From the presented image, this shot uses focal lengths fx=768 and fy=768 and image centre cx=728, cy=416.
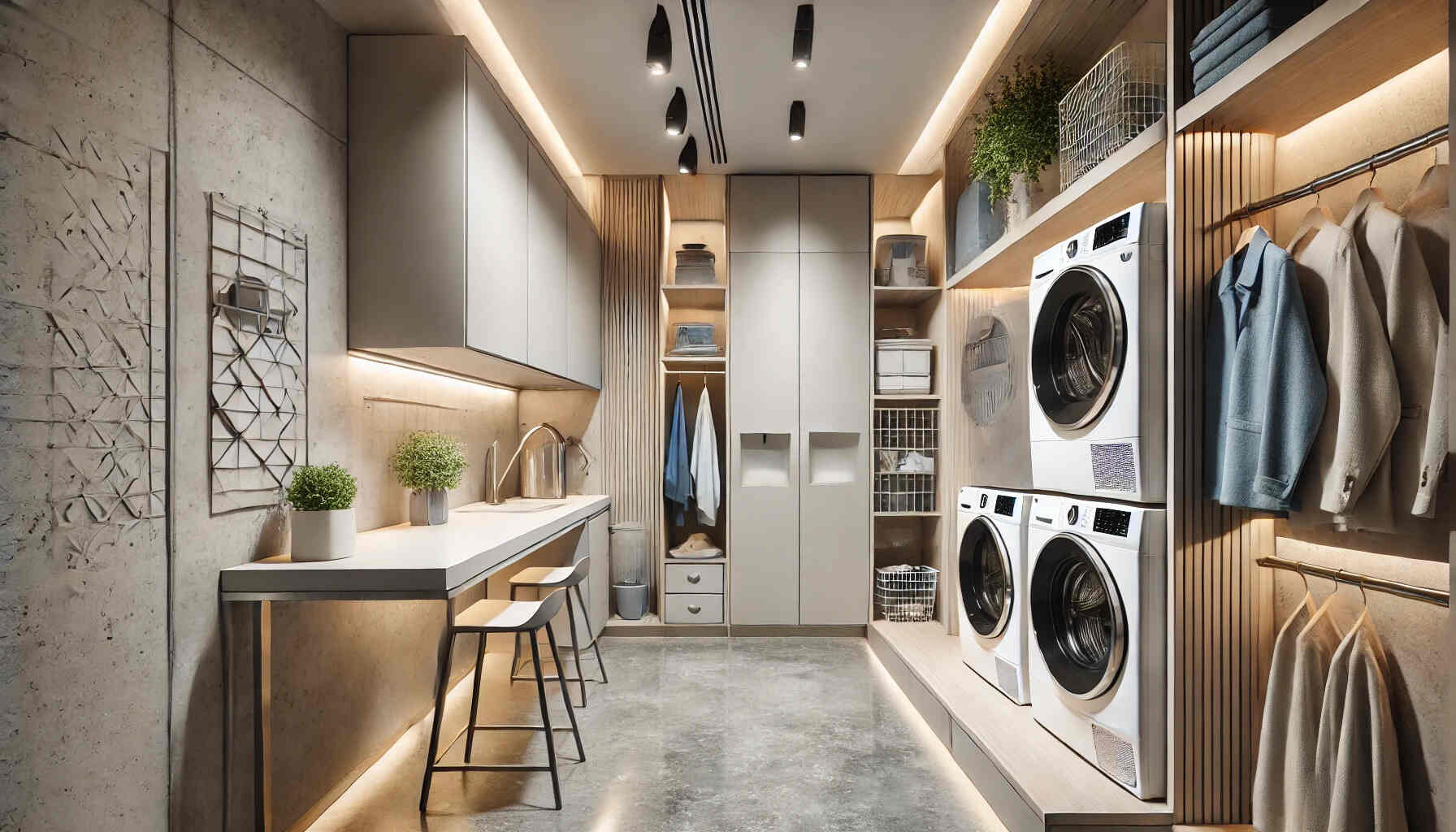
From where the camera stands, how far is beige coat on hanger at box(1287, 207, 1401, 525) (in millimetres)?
1608

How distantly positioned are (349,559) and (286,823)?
788 millimetres

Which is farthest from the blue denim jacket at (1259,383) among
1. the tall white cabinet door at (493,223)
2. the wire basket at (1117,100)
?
the tall white cabinet door at (493,223)

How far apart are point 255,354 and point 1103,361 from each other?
248 centimetres

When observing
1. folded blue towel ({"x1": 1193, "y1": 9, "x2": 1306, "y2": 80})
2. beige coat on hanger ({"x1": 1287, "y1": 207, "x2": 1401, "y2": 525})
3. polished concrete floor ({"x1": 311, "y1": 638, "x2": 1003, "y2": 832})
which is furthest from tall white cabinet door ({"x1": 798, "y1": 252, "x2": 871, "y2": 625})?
beige coat on hanger ({"x1": 1287, "y1": 207, "x2": 1401, "y2": 525})

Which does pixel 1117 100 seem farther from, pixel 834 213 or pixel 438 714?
pixel 438 714

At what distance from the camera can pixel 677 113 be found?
10.4ft

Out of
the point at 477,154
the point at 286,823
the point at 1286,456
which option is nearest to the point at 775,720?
the point at 286,823

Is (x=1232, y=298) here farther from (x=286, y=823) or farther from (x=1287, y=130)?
(x=286, y=823)

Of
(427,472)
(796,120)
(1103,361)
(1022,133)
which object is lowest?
(427,472)

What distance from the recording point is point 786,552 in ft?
14.9

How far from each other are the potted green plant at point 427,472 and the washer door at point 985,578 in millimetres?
2144

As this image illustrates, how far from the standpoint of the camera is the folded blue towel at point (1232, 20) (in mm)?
1718

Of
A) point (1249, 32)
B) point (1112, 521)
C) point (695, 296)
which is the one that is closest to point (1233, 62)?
point (1249, 32)

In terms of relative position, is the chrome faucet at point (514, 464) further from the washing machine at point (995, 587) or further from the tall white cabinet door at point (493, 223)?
the washing machine at point (995, 587)
